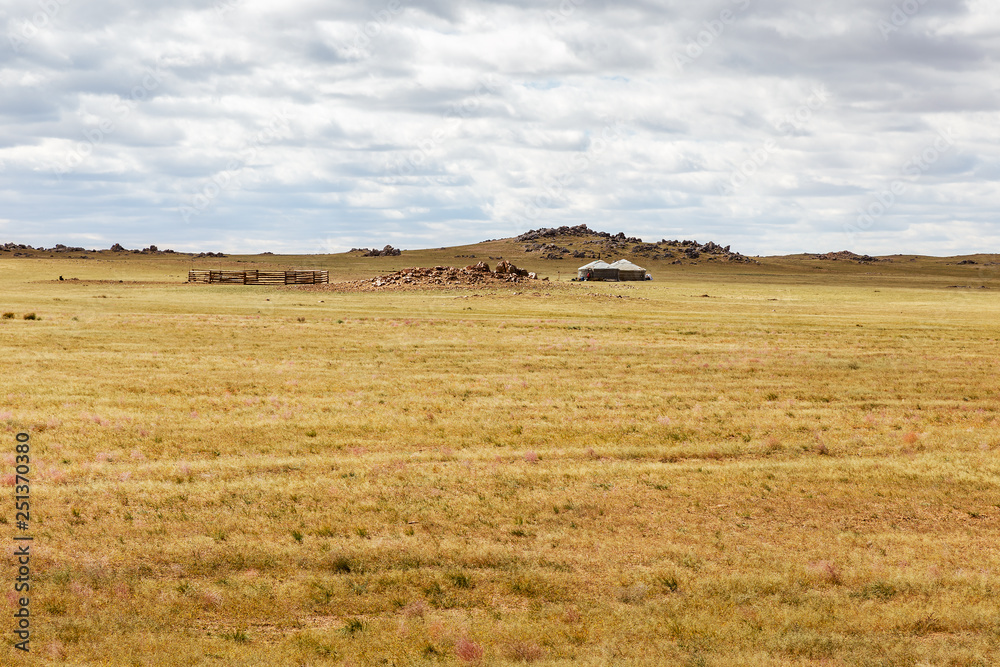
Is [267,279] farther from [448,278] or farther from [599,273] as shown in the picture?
[599,273]

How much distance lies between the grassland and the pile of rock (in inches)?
2251

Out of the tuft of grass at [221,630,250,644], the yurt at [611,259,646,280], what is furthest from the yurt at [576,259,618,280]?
the tuft of grass at [221,630,250,644]

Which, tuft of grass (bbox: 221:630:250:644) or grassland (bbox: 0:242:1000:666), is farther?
grassland (bbox: 0:242:1000:666)

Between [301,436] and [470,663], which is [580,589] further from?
[301,436]

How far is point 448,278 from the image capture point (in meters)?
88.9

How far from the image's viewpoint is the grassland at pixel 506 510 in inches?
357

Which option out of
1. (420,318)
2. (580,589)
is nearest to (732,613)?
(580,589)

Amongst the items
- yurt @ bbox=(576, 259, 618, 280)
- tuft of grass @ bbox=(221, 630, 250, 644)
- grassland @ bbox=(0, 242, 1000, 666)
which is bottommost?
tuft of grass @ bbox=(221, 630, 250, 644)

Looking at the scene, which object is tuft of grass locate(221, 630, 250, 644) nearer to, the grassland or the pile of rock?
the grassland

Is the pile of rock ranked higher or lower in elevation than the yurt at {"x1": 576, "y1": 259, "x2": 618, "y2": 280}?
lower

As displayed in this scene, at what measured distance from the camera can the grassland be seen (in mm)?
9062

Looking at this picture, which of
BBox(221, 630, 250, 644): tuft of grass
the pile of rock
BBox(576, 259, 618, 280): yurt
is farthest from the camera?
BBox(576, 259, 618, 280): yurt

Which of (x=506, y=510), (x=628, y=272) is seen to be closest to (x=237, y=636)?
(x=506, y=510)

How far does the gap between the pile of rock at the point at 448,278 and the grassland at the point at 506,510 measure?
188 feet
